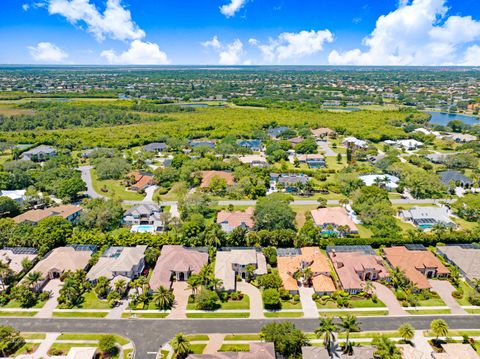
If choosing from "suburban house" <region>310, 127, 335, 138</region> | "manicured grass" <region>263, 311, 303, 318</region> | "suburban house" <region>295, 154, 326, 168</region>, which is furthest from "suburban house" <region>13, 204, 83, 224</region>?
"suburban house" <region>310, 127, 335, 138</region>

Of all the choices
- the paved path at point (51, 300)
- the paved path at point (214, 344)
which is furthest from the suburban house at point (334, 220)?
the paved path at point (51, 300)

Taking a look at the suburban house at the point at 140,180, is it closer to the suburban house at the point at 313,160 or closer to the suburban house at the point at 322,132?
the suburban house at the point at 313,160

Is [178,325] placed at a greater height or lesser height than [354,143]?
lesser

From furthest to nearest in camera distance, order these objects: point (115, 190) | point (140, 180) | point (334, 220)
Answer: point (140, 180) → point (115, 190) → point (334, 220)

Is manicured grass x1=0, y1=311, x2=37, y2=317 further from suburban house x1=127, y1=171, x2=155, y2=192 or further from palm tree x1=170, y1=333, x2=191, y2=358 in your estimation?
suburban house x1=127, y1=171, x2=155, y2=192

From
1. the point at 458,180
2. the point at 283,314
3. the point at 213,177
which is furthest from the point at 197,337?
the point at 458,180

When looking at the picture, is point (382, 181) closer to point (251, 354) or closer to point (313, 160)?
point (313, 160)

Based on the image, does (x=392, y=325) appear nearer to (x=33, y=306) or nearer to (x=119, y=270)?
(x=119, y=270)
